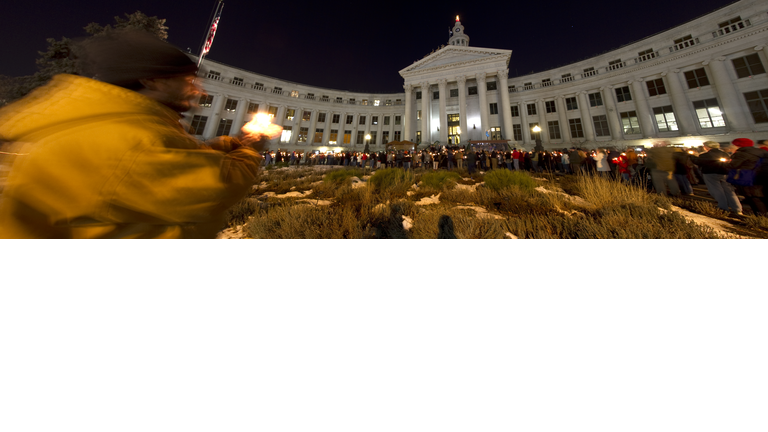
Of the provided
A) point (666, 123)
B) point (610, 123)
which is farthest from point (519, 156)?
point (610, 123)

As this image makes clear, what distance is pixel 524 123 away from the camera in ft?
71.6

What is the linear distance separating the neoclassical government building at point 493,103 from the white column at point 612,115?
7 cm

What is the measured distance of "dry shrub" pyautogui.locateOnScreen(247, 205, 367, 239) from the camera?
7.52ft

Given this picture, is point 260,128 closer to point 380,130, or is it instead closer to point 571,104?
point 380,130

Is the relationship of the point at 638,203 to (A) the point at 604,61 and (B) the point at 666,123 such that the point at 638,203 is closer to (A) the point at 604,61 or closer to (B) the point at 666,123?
(B) the point at 666,123

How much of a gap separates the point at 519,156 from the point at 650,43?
17.5 meters

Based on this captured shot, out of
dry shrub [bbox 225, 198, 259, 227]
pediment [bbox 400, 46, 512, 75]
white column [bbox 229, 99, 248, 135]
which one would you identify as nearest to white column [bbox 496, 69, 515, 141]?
pediment [bbox 400, 46, 512, 75]

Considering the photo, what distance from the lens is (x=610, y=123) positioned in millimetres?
17797

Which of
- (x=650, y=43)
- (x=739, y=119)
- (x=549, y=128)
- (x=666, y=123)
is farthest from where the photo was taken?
(x=549, y=128)

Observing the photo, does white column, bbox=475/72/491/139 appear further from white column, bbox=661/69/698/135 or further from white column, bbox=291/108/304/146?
white column, bbox=291/108/304/146

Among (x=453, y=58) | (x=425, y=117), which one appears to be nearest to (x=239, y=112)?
(x=425, y=117)

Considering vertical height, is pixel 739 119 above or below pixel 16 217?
above

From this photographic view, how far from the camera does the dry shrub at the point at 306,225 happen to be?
229 cm

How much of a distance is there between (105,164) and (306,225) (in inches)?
64.8
